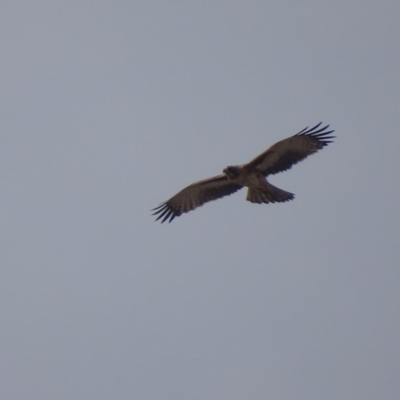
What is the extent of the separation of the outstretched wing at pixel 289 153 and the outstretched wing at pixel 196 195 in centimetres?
76

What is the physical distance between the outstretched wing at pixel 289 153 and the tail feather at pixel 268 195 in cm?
25

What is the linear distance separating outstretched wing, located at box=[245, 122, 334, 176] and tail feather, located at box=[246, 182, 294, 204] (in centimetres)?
25

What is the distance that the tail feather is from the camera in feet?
49.4

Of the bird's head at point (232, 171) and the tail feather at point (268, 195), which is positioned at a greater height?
the bird's head at point (232, 171)

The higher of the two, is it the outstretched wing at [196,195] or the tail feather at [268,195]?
the outstretched wing at [196,195]

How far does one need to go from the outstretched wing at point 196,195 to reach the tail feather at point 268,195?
0.53 metres

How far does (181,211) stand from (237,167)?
5.25 ft

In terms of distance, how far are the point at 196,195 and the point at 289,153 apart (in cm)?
177

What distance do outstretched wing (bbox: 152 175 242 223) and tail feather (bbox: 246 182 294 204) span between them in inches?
20.7

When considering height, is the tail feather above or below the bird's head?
below

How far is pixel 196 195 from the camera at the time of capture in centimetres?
1617

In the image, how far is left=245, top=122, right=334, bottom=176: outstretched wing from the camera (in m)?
15.1

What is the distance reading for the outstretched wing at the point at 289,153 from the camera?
1508cm

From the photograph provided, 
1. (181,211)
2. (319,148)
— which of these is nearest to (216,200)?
(181,211)
